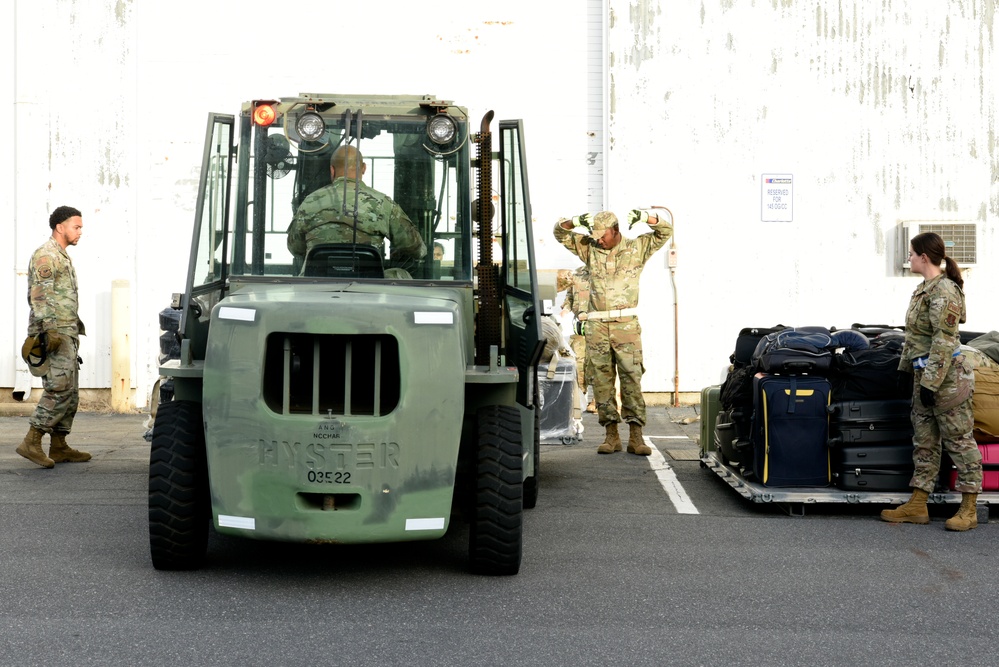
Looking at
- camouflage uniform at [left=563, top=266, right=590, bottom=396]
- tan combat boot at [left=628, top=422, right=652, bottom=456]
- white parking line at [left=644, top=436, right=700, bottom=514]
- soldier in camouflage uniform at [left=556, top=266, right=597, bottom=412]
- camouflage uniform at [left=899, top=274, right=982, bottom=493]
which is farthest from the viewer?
camouflage uniform at [left=563, top=266, right=590, bottom=396]

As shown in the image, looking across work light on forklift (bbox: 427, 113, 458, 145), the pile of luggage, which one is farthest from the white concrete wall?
work light on forklift (bbox: 427, 113, 458, 145)

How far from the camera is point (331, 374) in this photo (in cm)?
592

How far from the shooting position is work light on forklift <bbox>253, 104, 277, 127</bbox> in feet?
22.7

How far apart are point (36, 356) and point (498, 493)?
5.24 m

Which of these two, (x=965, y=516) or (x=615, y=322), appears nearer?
(x=965, y=516)

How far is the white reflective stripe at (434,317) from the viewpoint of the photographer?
5.80m

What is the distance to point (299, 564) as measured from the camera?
6.48 metres

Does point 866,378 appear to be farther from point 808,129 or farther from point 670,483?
point 808,129

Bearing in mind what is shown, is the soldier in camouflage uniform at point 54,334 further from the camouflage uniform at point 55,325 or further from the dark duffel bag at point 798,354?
Result: the dark duffel bag at point 798,354

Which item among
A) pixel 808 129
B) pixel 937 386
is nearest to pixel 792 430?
pixel 937 386

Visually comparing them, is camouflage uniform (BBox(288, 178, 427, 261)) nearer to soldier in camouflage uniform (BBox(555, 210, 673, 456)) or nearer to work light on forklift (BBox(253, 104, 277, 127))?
work light on forklift (BBox(253, 104, 277, 127))

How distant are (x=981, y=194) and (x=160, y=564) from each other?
1109cm

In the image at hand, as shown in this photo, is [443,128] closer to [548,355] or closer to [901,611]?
[548,355]

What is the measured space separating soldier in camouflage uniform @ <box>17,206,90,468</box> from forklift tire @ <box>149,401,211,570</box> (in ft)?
13.3
